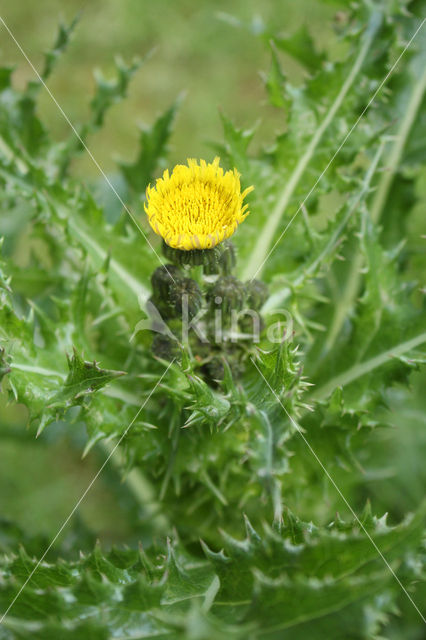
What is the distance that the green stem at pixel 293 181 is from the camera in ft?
9.09

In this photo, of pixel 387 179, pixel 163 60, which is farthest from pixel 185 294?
pixel 163 60

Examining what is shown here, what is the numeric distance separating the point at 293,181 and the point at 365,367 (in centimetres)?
90

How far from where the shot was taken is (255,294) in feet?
7.85

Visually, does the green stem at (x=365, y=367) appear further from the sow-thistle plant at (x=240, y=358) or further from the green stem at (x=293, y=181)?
the green stem at (x=293, y=181)

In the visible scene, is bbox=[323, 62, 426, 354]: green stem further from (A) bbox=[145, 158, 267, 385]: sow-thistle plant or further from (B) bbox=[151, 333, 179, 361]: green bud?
(B) bbox=[151, 333, 179, 361]: green bud

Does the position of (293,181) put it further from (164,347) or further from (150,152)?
(164,347)

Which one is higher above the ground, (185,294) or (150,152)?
(185,294)

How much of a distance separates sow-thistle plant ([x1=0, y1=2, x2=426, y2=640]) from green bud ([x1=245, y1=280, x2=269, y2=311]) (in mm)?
11

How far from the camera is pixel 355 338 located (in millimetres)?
2775

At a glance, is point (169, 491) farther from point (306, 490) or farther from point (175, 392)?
point (175, 392)

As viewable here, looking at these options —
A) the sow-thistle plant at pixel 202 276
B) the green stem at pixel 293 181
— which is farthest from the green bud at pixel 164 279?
the green stem at pixel 293 181

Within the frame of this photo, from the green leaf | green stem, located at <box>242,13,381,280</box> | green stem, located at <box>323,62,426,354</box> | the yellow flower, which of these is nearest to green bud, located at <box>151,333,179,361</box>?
the yellow flower

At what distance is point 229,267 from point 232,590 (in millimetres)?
1141

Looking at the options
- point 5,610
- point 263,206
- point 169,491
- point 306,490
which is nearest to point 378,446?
point 306,490
